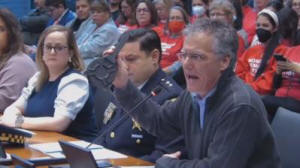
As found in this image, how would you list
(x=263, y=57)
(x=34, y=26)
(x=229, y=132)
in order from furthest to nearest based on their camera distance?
1. (x=34, y=26)
2. (x=263, y=57)
3. (x=229, y=132)

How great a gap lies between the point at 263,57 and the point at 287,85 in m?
0.36

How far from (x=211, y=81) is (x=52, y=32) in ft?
4.93

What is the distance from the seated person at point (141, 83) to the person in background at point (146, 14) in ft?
10.8

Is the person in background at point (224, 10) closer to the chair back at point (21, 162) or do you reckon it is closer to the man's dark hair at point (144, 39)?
the man's dark hair at point (144, 39)

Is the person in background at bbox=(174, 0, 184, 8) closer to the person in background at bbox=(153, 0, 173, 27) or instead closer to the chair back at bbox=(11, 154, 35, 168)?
the person in background at bbox=(153, 0, 173, 27)

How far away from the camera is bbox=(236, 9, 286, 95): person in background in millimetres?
4758

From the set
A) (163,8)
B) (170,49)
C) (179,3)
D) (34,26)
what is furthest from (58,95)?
(34,26)

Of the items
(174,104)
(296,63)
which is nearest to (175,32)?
(296,63)

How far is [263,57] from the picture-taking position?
4.84 m

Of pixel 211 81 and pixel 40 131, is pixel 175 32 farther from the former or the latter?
pixel 211 81

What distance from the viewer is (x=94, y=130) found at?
353cm

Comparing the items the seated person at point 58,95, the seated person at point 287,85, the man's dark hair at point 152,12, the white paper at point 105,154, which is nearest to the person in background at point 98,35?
the man's dark hair at point 152,12

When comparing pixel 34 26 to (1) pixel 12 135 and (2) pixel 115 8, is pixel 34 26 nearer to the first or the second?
(2) pixel 115 8

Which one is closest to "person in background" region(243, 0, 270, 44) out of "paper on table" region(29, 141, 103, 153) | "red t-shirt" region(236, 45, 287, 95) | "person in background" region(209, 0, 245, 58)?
"person in background" region(209, 0, 245, 58)
